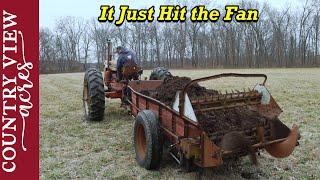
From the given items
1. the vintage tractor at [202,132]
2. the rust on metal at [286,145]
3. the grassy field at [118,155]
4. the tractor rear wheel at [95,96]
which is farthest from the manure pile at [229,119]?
the tractor rear wheel at [95,96]

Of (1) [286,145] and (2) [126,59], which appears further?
(2) [126,59]

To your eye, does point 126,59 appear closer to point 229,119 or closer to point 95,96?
point 95,96

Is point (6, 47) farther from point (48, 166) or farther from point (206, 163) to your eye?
point (206, 163)

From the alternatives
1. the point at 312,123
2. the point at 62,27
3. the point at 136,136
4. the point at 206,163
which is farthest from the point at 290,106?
the point at 62,27

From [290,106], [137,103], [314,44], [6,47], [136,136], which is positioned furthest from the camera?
[314,44]

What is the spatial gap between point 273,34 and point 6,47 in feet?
198

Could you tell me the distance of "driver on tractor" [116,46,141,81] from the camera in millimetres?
8578

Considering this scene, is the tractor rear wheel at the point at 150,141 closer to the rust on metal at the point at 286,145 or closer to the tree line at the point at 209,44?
the rust on metal at the point at 286,145

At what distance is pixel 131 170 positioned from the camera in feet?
17.4

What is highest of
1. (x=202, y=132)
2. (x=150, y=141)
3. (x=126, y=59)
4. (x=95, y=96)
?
(x=126, y=59)

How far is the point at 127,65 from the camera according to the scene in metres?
8.59

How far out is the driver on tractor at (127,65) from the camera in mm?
8578

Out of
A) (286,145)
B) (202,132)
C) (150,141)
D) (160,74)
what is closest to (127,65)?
(160,74)

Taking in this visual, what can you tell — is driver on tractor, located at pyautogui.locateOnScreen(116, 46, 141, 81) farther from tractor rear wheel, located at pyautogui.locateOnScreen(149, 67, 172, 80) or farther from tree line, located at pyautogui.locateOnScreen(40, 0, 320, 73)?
tree line, located at pyautogui.locateOnScreen(40, 0, 320, 73)
